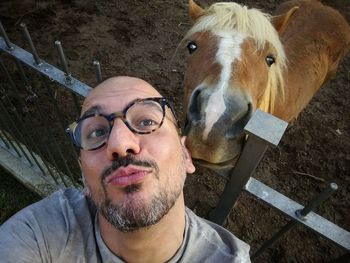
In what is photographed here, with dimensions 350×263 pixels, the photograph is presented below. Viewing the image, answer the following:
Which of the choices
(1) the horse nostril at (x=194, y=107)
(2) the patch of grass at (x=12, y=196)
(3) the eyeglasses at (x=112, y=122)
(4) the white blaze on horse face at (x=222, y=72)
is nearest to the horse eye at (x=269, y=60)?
(4) the white blaze on horse face at (x=222, y=72)

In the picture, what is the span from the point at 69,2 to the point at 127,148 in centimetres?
522

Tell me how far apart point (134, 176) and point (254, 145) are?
0.63 m

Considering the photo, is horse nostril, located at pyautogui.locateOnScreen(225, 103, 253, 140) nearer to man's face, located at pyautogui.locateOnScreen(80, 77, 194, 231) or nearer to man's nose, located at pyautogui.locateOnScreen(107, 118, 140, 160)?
man's face, located at pyautogui.locateOnScreen(80, 77, 194, 231)

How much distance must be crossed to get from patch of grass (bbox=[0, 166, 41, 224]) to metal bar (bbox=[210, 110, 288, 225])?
2385 millimetres

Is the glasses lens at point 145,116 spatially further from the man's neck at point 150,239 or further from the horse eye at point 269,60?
the horse eye at point 269,60

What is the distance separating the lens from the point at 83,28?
5.29m

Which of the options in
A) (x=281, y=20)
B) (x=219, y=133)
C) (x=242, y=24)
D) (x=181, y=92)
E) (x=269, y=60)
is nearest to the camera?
(x=219, y=133)

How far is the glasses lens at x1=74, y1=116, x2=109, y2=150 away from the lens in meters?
1.49

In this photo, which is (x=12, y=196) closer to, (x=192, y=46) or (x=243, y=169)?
(x=192, y=46)

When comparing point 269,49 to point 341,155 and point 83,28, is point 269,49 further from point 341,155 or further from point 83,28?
point 83,28

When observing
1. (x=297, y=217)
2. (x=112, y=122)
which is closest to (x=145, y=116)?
(x=112, y=122)

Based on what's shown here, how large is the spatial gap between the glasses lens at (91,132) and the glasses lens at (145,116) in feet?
0.43

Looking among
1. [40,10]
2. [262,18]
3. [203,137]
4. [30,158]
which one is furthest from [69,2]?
[203,137]

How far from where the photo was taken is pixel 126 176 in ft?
4.42
